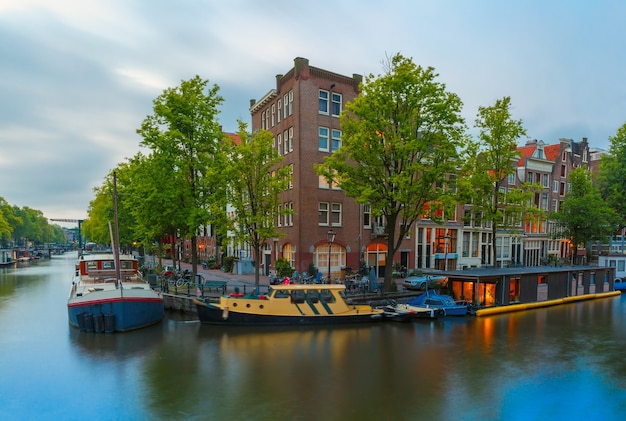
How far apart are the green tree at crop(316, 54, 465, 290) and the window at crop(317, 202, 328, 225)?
438 inches

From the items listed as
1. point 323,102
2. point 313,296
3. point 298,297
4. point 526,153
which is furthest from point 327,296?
point 526,153

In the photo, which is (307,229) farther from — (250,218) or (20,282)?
(20,282)

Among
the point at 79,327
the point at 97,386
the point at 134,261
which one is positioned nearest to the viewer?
the point at 97,386

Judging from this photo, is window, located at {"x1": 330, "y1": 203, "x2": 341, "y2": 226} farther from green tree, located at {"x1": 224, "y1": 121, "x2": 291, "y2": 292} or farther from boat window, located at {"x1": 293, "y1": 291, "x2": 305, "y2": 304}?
boat window, located at {"x1": 293, "y1": 291, "x2": 305, "y2": 304}

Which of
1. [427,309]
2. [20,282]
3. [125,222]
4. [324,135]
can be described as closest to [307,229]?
[324,135]

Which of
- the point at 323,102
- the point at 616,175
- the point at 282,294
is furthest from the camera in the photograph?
the point at 616,175

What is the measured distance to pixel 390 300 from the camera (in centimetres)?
2966

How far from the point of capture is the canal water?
13414mm

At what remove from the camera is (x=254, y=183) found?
99.2 feet

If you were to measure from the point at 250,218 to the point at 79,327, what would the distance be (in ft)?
41.2

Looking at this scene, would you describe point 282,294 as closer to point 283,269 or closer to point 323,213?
point 283,269

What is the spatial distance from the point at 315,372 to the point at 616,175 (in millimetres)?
62421

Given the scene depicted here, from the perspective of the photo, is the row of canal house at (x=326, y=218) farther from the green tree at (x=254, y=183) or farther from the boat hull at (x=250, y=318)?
the boat hull at (x=250, y=318)

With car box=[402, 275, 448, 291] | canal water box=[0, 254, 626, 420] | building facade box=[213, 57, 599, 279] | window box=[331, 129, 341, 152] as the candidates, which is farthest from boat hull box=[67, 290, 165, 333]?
window box=[331, 129, 341, 152]
